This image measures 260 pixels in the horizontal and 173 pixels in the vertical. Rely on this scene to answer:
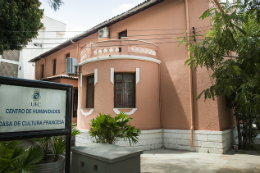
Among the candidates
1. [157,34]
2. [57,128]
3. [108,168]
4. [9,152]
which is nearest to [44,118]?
[57,128]

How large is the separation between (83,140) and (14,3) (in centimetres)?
739

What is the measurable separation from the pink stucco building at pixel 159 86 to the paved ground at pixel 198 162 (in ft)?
1.99

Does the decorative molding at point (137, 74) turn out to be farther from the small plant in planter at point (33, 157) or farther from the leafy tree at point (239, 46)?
the small plant in planter at point (33, 157)

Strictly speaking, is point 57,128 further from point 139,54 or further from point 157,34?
point 157,34

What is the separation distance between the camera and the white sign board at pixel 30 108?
299 centimetres

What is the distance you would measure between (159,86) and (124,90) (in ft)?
6.13

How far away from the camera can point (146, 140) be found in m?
8.22

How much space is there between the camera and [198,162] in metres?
6.23

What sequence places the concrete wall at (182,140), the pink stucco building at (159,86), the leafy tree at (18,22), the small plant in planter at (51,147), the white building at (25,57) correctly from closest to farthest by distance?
the small plant in planter at (51,147) → the concrete wall at (182,140) → the pink stucco building at (159,86) → the leafy tree at (18,22) → the white building at (25,57)

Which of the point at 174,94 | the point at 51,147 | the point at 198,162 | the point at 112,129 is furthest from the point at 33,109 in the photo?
the point at 174,94

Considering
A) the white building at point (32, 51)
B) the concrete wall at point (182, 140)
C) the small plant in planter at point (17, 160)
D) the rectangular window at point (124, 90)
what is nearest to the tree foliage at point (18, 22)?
the rectangular window at point (124, 90)

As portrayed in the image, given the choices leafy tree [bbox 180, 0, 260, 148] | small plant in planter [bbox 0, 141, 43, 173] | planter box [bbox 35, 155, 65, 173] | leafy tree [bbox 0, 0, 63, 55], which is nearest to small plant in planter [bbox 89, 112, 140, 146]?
planter box [bbox 35, 155, 65, 173]

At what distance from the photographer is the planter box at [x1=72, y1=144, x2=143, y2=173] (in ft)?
10.9

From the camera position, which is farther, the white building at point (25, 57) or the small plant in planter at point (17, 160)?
the white building at point (25, 57)
